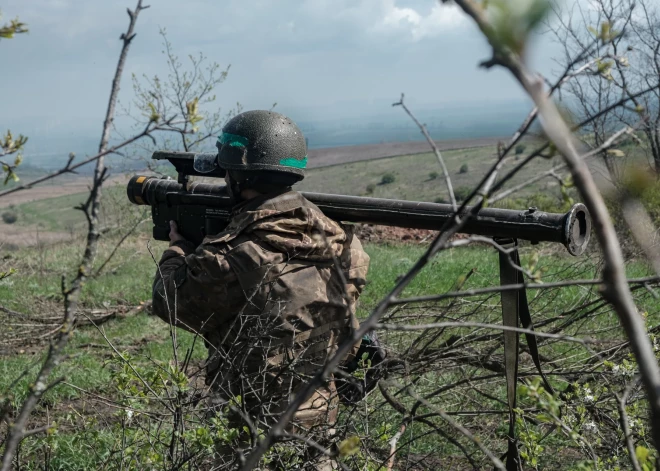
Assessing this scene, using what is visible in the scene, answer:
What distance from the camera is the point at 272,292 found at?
3395 millimetres

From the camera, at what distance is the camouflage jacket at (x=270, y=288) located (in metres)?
3.37

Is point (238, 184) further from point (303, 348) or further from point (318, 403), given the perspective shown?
point (318, 403)

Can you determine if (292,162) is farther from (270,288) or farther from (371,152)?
(371,152)

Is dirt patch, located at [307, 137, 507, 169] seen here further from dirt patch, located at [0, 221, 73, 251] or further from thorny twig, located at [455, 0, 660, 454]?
thorny twig, located at [455, 0, 660, 454]

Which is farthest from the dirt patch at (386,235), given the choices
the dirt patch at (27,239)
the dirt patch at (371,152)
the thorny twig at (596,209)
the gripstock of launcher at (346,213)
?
the dirt patch at (371,152)

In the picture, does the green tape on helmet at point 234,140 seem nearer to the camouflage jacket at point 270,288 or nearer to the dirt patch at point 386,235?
the camouflage jacket at point 270,288

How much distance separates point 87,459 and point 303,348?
6.18ft

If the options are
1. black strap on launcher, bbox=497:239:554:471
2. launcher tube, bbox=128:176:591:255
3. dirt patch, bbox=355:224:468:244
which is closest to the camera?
launcher tube, bbox=128:176:591:255

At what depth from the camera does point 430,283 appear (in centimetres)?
877

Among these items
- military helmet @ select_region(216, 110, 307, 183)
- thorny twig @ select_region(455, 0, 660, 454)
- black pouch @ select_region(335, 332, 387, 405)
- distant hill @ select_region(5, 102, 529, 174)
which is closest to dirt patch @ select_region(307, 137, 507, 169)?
distant hill @ select_region(5, 102, 529, 174)

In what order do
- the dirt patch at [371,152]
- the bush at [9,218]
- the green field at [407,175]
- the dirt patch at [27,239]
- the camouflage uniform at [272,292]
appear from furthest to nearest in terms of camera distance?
the dirt patch at [371,152] < the bush at [9,218] < the green field at [407,175] < the dirt patch at [27,239] < the camouflage uniform at [272,292]

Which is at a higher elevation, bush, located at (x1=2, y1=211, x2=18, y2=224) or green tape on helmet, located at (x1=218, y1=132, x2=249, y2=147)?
→ green tape on helmet, located at (x1=218, y1=132, x2=249, y2=147)

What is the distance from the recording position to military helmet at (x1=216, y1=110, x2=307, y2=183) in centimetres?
354

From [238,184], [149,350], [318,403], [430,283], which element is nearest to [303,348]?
[318,403]
